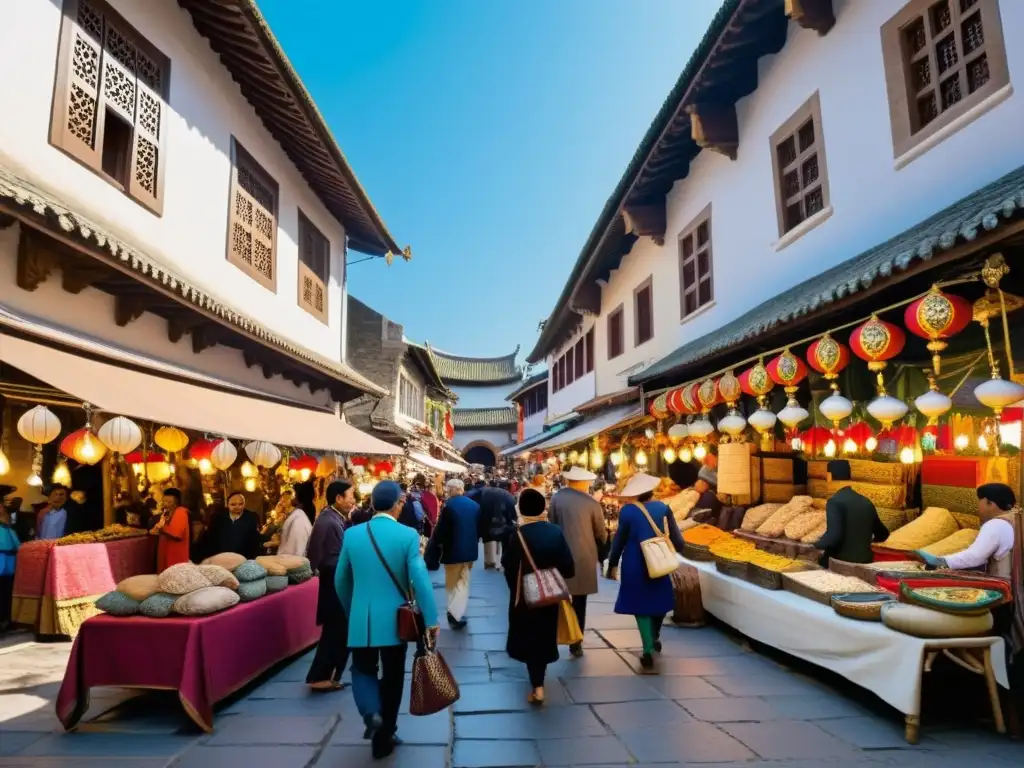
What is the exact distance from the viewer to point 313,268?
13164mm

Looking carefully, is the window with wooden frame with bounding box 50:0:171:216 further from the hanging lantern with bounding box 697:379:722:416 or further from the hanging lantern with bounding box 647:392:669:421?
the hanging lantern with bounding box 647:392:669:421

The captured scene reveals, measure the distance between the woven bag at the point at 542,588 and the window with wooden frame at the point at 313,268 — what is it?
8.69 m

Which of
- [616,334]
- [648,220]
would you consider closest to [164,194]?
[648,220]

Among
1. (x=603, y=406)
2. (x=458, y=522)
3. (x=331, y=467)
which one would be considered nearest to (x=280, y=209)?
(x=331, y=467)

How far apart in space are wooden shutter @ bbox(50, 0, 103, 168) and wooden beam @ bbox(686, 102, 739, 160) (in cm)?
739

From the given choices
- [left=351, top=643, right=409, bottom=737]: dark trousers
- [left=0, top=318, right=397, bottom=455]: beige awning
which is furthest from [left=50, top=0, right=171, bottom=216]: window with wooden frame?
[left=351, top=643, right=409, bottom=737]: dark trousers

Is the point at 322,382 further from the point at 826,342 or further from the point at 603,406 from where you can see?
the point at 826,342

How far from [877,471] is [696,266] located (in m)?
4.83

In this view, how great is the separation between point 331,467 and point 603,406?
623 cm

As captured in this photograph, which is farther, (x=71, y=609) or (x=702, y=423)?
(x=702, y=423)

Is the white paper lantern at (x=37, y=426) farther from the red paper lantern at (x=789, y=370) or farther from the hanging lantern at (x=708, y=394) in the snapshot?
the hanging lantern at (x=708, y=394)

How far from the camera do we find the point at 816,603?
5.66 meters

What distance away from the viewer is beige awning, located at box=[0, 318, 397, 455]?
4.79m

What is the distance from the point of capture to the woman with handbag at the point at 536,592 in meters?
5.25
